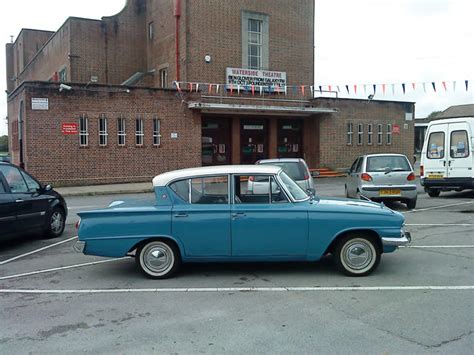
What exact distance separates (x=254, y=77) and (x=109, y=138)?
9309 millimetres

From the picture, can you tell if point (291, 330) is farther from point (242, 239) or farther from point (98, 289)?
point (98, 289)

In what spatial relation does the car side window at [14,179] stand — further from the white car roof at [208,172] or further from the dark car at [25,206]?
the white car roof at [208,172]

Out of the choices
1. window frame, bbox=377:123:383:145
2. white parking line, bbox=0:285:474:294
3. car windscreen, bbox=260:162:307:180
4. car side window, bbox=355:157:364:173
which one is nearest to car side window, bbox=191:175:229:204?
white parking line, bbox=0:285:474:294

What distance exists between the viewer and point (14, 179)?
351 inches

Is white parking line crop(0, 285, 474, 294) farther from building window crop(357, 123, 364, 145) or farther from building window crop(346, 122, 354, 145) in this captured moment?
building window crop(357, 123, 364, 145)

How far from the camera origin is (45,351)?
4207 mm

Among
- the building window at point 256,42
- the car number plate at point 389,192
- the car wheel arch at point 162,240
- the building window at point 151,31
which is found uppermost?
the building window at point 151,31

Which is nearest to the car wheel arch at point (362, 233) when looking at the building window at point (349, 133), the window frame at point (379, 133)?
the building window at point (349, 133)

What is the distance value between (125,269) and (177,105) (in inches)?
713

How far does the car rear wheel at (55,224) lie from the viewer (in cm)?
970

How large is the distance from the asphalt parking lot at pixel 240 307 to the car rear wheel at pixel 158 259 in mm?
151

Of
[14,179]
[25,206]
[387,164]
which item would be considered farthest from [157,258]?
[387,164]

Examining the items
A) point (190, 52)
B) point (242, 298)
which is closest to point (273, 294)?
point (242, 298)

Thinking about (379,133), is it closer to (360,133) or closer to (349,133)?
(360,133)
